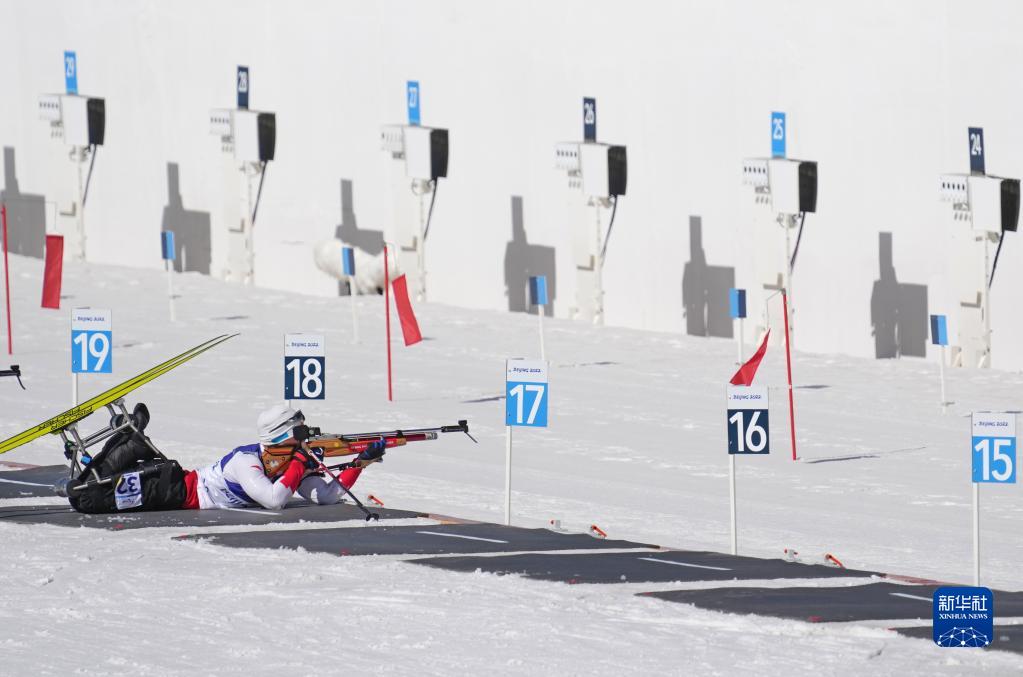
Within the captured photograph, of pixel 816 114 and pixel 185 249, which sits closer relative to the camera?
pixel 816 114

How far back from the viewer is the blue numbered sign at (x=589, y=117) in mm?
25891

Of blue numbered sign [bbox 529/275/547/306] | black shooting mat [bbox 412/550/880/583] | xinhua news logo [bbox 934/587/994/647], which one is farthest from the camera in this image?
blue numbered sign [bbox 529/275/547/306]

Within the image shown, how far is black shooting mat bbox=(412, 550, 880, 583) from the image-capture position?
34.9 ft

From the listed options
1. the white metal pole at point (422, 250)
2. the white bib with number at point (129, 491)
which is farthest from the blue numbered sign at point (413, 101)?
the white bib with number at point (129, 491)

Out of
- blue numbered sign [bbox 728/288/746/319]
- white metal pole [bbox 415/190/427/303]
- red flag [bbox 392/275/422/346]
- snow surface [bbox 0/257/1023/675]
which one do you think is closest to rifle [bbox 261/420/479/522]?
snow surface [bbox 0/257/1023/675]

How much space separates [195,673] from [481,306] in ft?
65.5

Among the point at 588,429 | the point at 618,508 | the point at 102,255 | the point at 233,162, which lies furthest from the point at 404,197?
the point at 618,508

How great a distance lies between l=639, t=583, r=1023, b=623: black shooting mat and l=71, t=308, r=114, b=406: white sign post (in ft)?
22.1

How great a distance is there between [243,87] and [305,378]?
15068 mm

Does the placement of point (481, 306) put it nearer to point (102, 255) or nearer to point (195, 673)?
point (102, 255)

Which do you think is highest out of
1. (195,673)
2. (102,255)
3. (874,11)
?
(874,11)

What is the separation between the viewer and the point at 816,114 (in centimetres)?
2417

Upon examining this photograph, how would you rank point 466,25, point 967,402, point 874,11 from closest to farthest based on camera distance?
point 967,402
point 874,11
point 466,25

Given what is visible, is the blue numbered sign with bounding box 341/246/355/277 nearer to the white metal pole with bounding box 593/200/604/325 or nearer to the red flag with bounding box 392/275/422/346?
the red flag with bounding box 392/275/422/346
